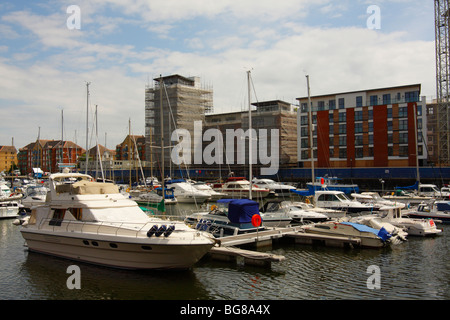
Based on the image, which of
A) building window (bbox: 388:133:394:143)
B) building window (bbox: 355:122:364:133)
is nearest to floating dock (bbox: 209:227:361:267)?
building window (bbox: 388:133:394:143)

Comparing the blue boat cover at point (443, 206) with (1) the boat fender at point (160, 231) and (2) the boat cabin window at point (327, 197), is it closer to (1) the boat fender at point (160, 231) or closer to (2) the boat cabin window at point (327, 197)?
(2) the boat cabin window at point (327, 197)

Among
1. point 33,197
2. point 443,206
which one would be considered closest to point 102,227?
point 443,206

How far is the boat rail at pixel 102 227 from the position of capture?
15.0 meters

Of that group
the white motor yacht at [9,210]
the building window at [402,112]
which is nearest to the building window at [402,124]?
the building window at [402,112]

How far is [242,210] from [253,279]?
19.8 ft

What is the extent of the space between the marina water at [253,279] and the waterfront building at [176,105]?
211ft

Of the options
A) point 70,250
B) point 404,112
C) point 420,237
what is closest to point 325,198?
point 420,237

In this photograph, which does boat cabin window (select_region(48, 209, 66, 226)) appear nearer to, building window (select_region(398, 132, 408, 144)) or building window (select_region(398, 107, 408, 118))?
building window (select_region(398, 132, 408, 144))

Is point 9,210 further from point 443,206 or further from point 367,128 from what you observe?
point 367,128
